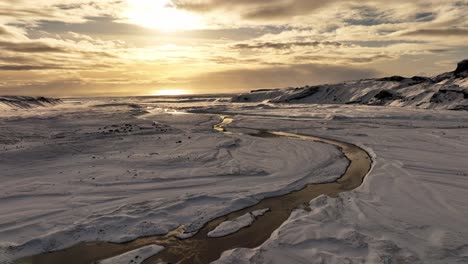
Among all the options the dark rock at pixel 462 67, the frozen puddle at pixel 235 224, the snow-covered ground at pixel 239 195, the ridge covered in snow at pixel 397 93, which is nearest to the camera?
the snow-covered ground at pixel 239 195

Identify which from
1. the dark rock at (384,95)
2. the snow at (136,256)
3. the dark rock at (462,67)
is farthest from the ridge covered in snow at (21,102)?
the dark rock at (462,67)

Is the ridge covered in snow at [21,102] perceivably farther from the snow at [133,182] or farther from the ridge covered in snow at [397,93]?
the snow at [133,182]

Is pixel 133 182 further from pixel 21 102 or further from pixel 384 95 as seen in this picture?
pixel 21 102

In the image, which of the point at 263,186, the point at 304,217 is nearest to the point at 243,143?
→ the point at 263,186

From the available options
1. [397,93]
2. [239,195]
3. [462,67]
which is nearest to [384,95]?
[397,93]

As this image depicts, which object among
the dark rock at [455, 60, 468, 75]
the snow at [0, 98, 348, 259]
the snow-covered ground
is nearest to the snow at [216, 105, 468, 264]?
the snow-covered ground

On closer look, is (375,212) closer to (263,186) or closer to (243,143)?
(263,186)
